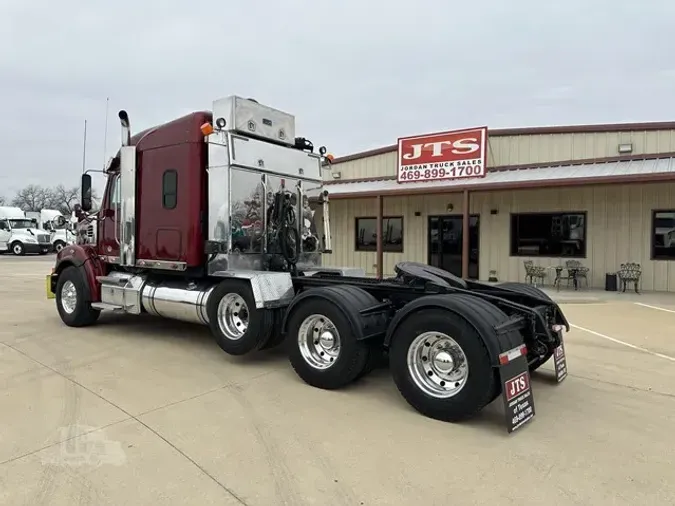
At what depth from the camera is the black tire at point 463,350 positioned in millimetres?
3768

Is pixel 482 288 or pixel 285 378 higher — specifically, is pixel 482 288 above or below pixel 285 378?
above

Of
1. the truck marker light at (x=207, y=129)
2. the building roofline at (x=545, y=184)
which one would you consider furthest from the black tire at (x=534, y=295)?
the building roofline at (x=545, y=184)

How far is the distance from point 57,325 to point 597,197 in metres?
13.3

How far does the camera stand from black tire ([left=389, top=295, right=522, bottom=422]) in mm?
3768

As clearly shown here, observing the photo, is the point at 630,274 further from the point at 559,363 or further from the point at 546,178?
the point at 559,363

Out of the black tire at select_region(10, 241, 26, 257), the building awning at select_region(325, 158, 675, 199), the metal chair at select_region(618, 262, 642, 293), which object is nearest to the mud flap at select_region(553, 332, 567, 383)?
the building awning at select_region(325, 158, 675, 199)

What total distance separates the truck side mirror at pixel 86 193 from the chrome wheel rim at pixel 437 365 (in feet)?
18.5

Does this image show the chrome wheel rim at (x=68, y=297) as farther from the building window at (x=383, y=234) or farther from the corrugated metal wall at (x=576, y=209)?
the building window at (x=383, y=234)

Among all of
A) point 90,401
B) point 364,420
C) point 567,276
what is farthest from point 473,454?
point 567,276

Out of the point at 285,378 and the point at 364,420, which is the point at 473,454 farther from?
the point at 285,378

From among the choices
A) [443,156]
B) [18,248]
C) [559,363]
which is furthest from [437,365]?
[18,248]

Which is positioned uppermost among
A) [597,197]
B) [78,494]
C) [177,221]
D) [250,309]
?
[597,197]

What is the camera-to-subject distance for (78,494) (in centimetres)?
288

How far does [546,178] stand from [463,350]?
35.0 feet
